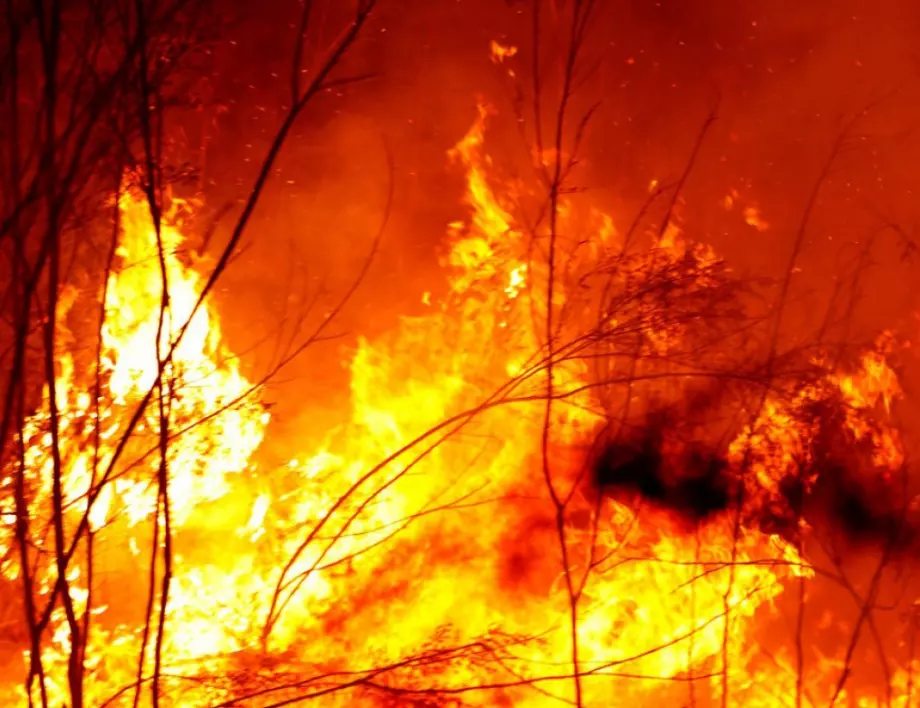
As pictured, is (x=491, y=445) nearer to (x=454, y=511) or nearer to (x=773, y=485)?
(x=454, y=511)

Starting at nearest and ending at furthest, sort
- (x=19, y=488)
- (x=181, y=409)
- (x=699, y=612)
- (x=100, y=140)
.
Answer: (x=19, y=488) → (x=100, y=140) → (x=181, y=409) → (x=699, y=612)

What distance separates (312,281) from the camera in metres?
4.46

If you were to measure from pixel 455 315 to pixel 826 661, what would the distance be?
8.40 feet

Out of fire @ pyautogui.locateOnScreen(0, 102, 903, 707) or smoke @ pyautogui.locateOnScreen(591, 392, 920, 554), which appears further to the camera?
smoke @ pyautogui.locateOnScreen(591, 392, 920, 554)

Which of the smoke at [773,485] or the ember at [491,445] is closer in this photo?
the ember at [491,445]

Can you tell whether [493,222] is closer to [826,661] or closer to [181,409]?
[181,409]

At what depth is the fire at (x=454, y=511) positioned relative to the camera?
400 cm

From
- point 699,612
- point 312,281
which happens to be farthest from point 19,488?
point 699,612

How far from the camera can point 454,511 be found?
4.23 metres

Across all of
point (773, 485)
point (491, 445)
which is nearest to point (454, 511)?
point (491, 445)

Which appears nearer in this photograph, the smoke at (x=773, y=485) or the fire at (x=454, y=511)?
the fire at (x=454, y=511)

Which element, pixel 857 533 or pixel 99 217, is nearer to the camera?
pixel 99 217

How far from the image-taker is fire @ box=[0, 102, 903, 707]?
4.00 meters

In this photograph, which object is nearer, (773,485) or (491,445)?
(491,445)
